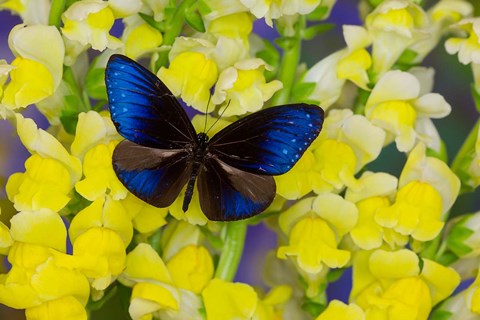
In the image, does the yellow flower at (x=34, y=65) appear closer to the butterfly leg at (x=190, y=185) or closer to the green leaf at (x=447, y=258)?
the butterfly leg at (x=190, y=185)

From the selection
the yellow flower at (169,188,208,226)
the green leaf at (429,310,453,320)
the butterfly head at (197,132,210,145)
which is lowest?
the green leaf at (429,310,453,320)

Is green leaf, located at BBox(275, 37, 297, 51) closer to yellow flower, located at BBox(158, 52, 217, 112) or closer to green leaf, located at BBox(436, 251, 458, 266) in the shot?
yellow flower, located at BBox(158, 52, 217, 112)

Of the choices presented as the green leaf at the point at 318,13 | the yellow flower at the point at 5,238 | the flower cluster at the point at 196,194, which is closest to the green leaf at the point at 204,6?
the flower cluster at the point at 196,194

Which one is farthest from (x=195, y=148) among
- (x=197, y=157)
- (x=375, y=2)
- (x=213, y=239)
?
(x=375, y=2)

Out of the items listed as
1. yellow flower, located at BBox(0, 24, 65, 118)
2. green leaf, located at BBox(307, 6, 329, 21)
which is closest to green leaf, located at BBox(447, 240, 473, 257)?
green leaf, located at BBox(307, 6, 329, 21)

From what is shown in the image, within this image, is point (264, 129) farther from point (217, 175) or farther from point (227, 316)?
point (227, 316)

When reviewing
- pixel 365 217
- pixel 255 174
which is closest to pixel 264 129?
pixel 255 174
